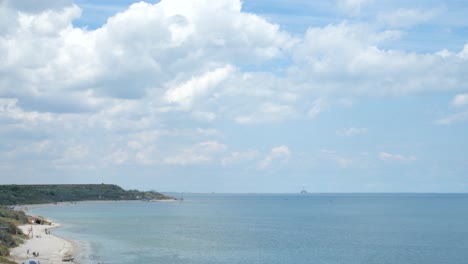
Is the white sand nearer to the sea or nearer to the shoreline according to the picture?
the shoreline

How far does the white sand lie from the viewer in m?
66.8

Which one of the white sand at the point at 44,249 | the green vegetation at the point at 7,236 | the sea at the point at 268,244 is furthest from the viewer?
the sea at the point at 268,244

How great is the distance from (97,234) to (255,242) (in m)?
32.0

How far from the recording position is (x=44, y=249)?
76000 mm

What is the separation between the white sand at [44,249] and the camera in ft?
219

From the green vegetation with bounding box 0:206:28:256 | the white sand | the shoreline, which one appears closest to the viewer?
the green vegetation with bounding box 0:206:28:256

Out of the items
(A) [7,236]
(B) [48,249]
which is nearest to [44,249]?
(B) [48,249]

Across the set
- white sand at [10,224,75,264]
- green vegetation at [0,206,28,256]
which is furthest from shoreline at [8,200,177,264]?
green vegetation at [0,206,28,256]

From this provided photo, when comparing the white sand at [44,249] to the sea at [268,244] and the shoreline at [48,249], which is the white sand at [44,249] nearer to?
the shoreline at [48,249]

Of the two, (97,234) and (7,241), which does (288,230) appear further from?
(7,241)

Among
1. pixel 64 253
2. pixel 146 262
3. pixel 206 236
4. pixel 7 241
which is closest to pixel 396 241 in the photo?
pixel 206 236

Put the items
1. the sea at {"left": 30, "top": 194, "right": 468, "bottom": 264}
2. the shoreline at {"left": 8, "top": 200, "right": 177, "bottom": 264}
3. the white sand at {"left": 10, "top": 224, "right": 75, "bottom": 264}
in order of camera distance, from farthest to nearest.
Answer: the sea at {"left": 30, "top": 194, "right": 468, "bottom": 264} → the shoreline at {"left": 8, "top": 200, "right": 177, "bottom": 264} → the white sand at {"left": 10, "top": 224, "right": 75, "bottom": 264}

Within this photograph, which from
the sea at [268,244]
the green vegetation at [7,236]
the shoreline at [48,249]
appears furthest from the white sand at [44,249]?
the sea at [268,244]

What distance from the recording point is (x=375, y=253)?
7925cm
